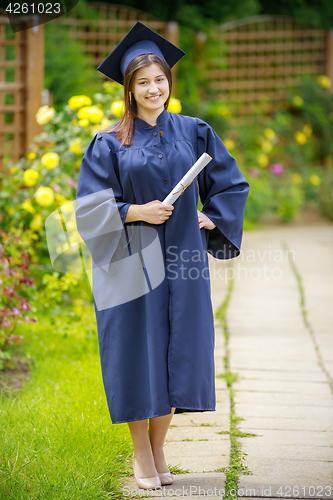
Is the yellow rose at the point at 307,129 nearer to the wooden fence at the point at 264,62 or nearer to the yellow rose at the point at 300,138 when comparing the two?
the yellow rose at the point at 300,138

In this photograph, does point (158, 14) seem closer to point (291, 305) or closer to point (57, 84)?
point (57, 84)

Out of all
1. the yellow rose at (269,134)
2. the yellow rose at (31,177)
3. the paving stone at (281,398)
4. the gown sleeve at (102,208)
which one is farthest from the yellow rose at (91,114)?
the yellow rose at (269,134)

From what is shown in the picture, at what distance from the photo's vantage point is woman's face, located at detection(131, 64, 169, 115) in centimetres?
191

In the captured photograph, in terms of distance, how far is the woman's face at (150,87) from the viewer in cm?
191

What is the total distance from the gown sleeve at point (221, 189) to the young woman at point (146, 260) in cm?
6

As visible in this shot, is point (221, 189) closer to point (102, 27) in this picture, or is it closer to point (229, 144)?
point (229, 144)

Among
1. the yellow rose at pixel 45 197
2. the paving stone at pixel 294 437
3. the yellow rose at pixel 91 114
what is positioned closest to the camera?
the paving stone at pixel 294 437

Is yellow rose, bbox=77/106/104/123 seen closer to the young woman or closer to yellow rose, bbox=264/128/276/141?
the young woman

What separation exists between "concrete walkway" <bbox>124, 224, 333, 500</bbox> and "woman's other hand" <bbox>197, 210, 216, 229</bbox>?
871 mm

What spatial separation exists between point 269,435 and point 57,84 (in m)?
5.40

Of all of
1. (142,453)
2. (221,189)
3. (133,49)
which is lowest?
(142,453)

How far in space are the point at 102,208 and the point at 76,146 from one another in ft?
5.67

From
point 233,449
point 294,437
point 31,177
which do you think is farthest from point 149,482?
point 31,177

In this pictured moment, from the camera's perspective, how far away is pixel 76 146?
3523 millimetres
